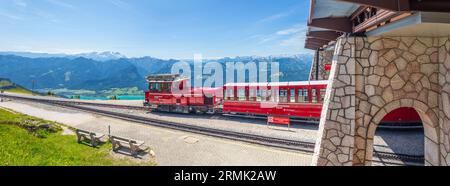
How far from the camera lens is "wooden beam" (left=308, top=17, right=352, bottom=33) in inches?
288

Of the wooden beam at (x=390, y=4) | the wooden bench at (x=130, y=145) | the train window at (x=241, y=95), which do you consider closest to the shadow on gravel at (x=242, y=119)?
the train window at (x=241, y=95)

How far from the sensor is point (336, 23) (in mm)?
→ 7418

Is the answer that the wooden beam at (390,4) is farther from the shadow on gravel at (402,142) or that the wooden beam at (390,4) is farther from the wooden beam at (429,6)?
the shadow on gravel at (402,142)

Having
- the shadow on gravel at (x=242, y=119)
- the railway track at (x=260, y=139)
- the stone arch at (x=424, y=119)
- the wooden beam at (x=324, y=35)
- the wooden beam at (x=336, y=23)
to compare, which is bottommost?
the railway track at (x=260, y=139)

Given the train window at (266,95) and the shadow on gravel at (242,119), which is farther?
the train window at (266,95)

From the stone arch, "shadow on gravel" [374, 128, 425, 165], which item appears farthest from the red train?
the stone arch

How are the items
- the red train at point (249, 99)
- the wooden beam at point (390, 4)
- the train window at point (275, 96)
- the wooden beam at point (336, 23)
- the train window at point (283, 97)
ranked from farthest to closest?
the train window at point (275, 96) < the train window at point (283, 97) < the red train at point (249, 99) < the wooden beam at point (336, 23) < the wooden beam at point (390, 4)

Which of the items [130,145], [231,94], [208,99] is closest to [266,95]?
[231,94]

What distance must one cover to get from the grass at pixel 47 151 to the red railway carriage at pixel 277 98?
1015 cm

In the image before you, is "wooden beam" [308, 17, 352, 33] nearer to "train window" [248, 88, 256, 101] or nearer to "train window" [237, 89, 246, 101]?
"train window" [248, 88, 256, 101]

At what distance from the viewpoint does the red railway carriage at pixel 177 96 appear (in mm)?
21562

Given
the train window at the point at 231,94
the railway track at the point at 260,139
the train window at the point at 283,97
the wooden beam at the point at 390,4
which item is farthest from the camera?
the train window at the point at 231,94
